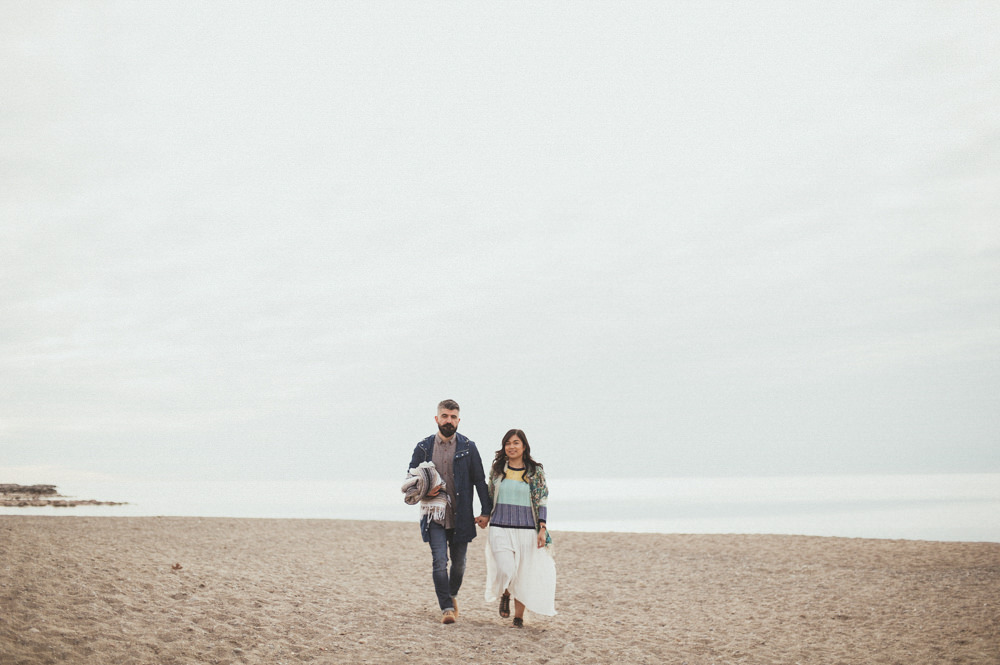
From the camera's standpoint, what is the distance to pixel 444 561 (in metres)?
7.34

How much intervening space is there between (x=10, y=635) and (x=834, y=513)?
94.6 ft

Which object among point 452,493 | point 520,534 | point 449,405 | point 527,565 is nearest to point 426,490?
point 452,493

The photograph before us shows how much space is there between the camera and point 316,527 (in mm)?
19391

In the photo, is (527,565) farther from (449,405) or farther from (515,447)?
(449,405)

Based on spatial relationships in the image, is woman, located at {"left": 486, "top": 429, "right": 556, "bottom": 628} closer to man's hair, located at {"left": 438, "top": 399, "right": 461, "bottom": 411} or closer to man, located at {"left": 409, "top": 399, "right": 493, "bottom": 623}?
man, located at {"left": 409, "top": 399, "right": 493, "bottom": 623}

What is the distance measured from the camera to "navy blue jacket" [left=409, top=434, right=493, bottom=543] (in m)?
7.45

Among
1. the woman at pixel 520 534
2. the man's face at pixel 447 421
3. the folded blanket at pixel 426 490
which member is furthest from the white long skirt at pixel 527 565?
the man's face at pixel 447 421

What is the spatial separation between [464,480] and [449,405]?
840mm

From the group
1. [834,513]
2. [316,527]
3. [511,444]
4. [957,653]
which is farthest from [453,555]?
[834,513]

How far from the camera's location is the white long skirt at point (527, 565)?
24.1 feet

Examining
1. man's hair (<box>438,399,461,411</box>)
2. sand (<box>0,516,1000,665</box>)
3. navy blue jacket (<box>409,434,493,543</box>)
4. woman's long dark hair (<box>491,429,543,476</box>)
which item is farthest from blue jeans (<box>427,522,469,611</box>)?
man's hair (<box>438,399,461,411</box>)

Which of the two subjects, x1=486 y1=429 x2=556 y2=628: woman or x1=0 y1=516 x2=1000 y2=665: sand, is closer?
x1=0 y1=516 x2=1000 y2=665: sand

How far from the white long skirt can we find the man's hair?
138 centimetres

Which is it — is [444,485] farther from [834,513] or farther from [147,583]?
[834,513]
